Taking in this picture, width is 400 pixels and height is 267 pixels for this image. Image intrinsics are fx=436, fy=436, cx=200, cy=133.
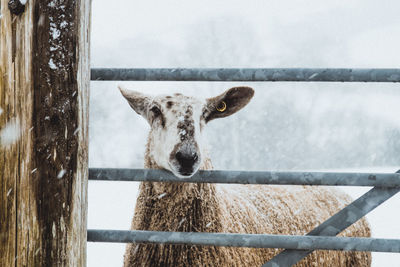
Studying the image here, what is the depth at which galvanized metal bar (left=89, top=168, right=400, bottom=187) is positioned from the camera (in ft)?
4.72

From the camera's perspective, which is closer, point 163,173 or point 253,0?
point 163,173

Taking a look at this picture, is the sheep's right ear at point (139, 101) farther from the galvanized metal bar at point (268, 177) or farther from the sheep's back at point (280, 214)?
the galvanized metal bar at point (268, 177)

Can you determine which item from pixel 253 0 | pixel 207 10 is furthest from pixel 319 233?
pixel 253 0

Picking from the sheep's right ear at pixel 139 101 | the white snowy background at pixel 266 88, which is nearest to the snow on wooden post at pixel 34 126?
the sheep's right ear at pixel 139 101

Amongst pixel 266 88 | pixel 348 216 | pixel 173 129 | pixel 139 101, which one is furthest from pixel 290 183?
pixel 266 88

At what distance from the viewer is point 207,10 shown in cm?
4059

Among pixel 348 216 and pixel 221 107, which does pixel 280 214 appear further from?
pixel 348 216

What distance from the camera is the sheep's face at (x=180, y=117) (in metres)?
2.32

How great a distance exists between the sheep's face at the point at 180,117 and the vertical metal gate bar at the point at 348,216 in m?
0.82

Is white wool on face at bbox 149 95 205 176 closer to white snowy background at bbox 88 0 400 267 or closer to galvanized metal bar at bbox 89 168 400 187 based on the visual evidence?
galvanized metal bar at bbox 89 168 400 187

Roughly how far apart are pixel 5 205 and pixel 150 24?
144 feet

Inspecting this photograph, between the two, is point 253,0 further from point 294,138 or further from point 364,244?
point 364,244

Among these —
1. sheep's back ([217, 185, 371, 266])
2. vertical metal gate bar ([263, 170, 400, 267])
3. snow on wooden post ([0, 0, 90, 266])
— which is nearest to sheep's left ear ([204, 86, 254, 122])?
sheep's back ([217, 185, 371, 266])

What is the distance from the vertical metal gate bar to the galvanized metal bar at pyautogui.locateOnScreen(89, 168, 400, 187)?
0.05 meters
